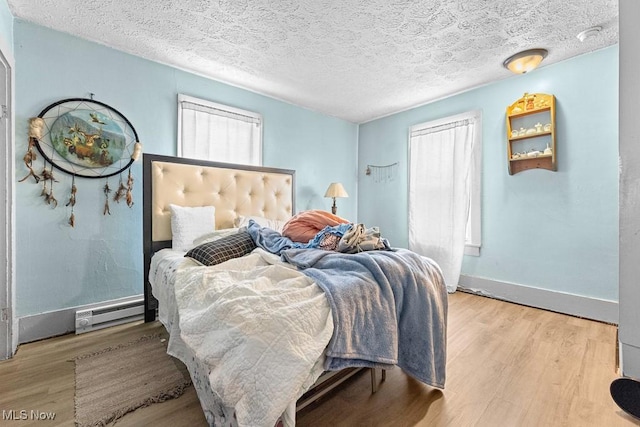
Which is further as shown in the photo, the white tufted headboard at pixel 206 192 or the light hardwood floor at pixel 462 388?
the white tufted headboard at pixel 206 192

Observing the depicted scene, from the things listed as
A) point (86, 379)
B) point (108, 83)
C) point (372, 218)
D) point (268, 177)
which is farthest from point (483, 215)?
point (108, 83)

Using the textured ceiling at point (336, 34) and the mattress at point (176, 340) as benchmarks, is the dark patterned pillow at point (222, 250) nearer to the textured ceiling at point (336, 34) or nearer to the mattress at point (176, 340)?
the mattress at point (176, 340)

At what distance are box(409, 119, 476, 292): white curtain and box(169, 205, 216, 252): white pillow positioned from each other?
2.56 meters

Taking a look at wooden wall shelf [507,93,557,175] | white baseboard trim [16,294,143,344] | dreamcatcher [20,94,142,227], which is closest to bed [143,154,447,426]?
white baseboard trim [16,294,143,344]

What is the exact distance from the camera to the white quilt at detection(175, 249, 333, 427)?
874 mm

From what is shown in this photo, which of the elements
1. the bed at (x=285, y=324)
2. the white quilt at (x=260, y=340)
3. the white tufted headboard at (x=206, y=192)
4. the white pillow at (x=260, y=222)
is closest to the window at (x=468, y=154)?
the white tufted headboard at (x=206, y=192)

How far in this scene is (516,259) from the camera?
2854 mm

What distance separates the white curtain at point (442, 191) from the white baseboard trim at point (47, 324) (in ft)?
11.3

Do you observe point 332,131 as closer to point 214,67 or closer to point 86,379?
point 214,67

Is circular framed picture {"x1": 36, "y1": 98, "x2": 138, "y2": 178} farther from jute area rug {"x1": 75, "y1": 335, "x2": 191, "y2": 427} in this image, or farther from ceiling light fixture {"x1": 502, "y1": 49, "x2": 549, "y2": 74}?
ceiling light fixture {"x1": 502, "y1": 49, "x2": 549, "y2": 74}

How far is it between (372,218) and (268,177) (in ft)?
6.23

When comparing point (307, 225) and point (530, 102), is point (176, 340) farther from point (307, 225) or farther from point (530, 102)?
point (530, 102)

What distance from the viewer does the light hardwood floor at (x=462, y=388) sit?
1.29m

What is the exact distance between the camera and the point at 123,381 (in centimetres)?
155
